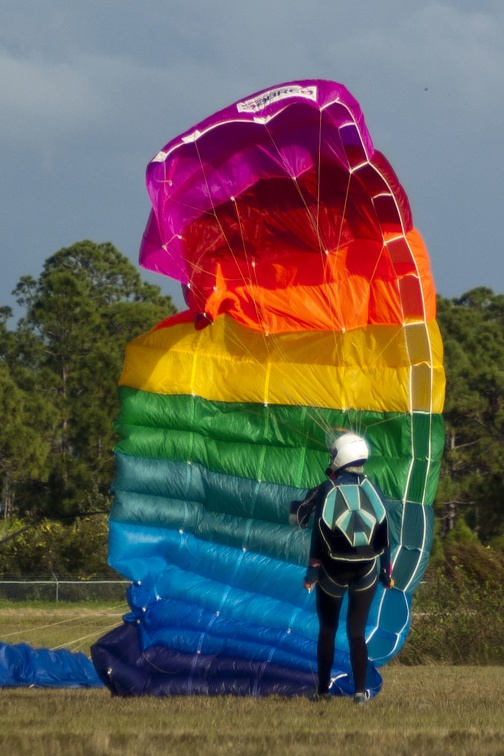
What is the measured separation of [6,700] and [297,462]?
2461mm

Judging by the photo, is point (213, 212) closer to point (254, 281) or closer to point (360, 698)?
point (254, 281)

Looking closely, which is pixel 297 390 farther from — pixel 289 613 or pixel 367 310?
pixel 289 613

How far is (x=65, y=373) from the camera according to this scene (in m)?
37.0

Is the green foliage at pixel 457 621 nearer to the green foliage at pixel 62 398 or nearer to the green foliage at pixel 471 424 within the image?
the green foliage at pixel 471 424

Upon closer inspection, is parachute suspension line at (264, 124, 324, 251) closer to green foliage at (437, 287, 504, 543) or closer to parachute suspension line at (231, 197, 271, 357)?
parachute suspension line at (231, 197, 271, 357)

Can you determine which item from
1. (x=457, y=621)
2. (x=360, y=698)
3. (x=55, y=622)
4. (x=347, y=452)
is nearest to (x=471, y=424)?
(x=55, y=622)

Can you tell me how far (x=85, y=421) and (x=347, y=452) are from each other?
2445 cm

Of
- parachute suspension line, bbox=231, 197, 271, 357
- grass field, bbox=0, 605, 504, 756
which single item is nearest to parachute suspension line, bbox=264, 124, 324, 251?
parachute suspension line, bbox=231, 197, 271, 357

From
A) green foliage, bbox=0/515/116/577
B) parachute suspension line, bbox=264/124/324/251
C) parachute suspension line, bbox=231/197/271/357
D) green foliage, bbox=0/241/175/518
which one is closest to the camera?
parachute suspension line, bbox=264/124/324/251

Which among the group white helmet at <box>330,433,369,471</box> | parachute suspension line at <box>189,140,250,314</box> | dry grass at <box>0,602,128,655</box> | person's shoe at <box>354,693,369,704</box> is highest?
parachute suspension line at <box>189,140,250,314</box>

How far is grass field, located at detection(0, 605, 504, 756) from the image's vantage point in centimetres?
486

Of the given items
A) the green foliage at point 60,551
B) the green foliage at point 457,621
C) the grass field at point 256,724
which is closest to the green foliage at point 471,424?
the green foliage at point 60,551

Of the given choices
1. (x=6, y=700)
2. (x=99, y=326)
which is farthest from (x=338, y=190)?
(x=99, y=326)

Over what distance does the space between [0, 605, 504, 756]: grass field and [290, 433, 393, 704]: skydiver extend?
303 millimetres
